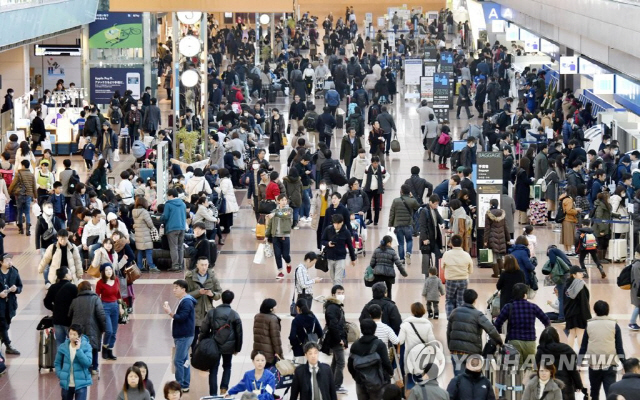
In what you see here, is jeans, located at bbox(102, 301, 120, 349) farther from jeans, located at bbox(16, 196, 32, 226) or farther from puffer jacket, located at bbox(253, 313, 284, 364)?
jeans, located at bbox(16, 196, 32, 226)

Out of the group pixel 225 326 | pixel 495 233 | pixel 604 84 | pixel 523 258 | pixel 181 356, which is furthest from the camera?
pixel 604 84

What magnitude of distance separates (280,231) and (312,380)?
7427 mm

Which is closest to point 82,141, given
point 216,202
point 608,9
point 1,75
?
point 1,75

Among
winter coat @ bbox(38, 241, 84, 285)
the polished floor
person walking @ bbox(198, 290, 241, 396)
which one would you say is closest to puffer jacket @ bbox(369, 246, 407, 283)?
the polished floor

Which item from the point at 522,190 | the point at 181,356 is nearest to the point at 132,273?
the point at 181,356

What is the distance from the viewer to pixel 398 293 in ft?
60.3

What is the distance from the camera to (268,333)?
13.1m

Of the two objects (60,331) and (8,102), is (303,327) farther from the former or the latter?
(8,102)

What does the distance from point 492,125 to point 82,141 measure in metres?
9.06

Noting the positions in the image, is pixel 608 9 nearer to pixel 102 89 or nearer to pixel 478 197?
pixel 478 197

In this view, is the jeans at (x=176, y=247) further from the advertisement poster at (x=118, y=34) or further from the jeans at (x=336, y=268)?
the advertisement poster at (x=118, y=34)

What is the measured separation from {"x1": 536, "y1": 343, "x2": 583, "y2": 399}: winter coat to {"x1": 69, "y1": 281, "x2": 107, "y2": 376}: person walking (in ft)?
15.2

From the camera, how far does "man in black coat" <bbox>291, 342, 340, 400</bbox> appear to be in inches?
449

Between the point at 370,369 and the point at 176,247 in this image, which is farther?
the point at 176,247
